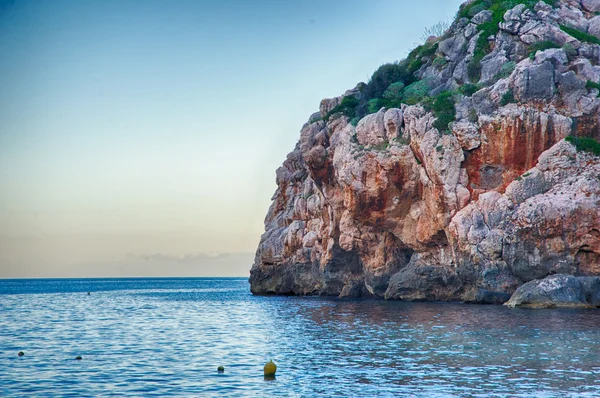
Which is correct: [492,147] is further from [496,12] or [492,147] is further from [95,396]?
[95,396]

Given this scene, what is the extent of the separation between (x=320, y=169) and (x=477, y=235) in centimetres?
2535

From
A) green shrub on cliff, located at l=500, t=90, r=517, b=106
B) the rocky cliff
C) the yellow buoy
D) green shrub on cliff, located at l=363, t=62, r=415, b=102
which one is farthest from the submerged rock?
green shrub on cliff, located at l=363, t=62, r=415, b=102

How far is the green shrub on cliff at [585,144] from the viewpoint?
171ft

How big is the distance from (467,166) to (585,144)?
1025cm

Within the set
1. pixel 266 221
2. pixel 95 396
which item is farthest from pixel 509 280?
pixel 266 221

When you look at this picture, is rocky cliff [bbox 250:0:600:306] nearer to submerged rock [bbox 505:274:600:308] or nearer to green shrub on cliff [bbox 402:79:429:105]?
green shrub on cliff [bbox 402:79:429:105]

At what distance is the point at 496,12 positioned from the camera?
70562 mm

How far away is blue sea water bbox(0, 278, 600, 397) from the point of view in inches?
899

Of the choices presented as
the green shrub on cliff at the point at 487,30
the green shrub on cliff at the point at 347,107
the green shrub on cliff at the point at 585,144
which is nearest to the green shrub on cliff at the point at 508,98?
the green shrub on cliff at the point at 585,144

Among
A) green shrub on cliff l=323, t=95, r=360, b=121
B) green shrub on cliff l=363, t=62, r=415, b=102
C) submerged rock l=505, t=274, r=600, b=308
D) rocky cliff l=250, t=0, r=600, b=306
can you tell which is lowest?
submerged rock l=505, t=274, r=600, b=308

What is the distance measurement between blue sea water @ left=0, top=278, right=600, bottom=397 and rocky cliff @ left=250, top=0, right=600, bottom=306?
23.2 ft

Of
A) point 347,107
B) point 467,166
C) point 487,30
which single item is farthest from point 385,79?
point 467,166

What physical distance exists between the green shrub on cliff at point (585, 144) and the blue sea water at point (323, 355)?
558 inches

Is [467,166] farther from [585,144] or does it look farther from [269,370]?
[269,370]
